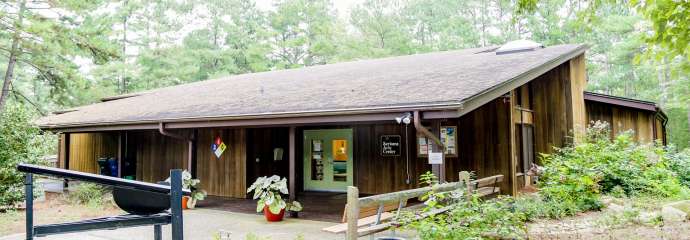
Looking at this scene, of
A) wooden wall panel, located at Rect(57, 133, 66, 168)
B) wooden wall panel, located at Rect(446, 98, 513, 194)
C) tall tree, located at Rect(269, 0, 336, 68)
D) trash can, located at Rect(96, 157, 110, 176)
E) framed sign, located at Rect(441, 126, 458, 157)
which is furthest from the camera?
tall tree, located at Rect(269, 0, 336, 68)

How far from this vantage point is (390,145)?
11.1 meters

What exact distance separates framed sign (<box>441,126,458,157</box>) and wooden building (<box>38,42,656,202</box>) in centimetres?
2

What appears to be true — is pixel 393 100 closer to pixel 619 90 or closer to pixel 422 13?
pixel 422 13

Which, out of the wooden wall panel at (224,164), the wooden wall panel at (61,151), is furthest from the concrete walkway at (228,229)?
the wooden wall panel at (61,151)

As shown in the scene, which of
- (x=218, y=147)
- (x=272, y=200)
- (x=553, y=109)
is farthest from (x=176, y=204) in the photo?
(x=553, y=109)

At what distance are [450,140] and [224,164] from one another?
19.1 ft

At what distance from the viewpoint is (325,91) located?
383 inches

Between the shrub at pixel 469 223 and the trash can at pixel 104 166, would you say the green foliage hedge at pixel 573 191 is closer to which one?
the shrub at pixel 469 223

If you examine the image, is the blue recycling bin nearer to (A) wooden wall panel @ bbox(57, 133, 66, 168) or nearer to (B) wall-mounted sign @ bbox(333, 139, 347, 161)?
(A) wooden wall panel @ bbox(57, 133, 66, 168)

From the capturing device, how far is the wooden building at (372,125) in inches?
299

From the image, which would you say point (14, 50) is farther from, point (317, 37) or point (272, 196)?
point (317, 37)

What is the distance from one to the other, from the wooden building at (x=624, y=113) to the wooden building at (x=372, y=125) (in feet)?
1.81

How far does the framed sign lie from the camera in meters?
10.2

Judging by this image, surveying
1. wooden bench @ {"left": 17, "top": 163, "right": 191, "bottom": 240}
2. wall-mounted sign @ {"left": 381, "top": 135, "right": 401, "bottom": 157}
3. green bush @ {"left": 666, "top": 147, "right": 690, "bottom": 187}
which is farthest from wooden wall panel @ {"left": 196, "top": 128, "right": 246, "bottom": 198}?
wooden bench @ {"left": 17, "top": 163, "right": 191, "bottom": 240}
